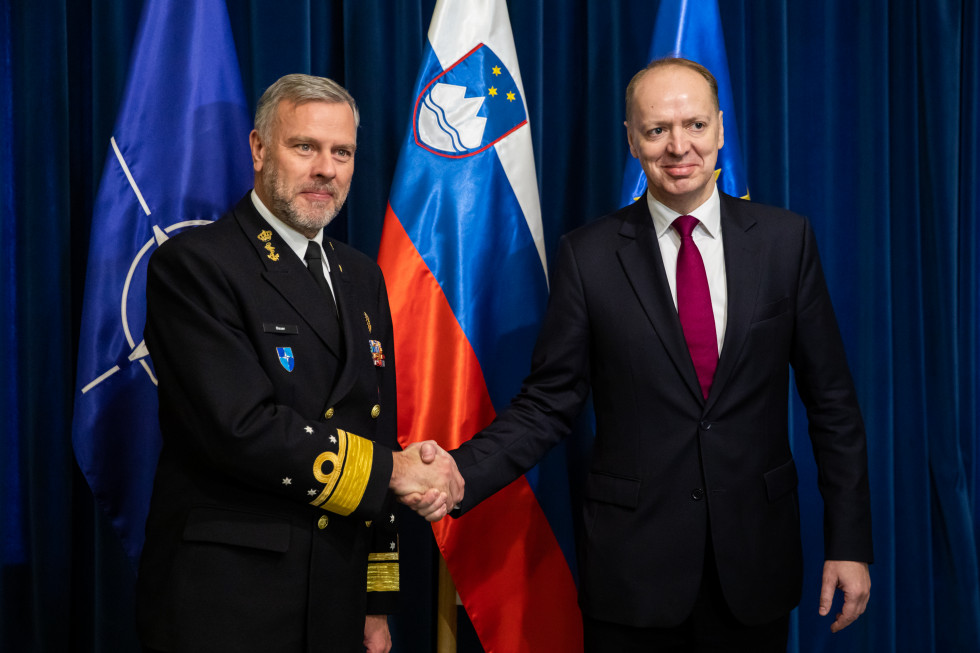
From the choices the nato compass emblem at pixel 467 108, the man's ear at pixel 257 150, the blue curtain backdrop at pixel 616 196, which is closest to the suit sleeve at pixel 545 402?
the nato compass emblem at pixel 467 108

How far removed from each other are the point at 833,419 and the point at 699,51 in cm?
120

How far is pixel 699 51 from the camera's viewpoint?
253 centimetres

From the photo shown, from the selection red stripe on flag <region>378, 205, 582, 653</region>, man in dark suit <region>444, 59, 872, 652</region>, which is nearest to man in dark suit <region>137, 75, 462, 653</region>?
man in dark suit <region>444, 59, 872, 652</region>

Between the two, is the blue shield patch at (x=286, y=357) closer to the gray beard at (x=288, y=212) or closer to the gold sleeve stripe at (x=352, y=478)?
the gold sleeve stripe at (x=352, y=478)

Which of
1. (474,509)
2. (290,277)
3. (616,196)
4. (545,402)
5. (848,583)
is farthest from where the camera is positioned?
(616,196)

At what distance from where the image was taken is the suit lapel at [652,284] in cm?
179

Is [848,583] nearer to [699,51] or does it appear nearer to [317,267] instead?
[317,267]

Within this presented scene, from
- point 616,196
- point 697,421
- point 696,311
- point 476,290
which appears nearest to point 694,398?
point 697,421

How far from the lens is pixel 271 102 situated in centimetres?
190

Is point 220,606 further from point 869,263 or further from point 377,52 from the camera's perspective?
point 869,263

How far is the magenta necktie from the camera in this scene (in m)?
1.82

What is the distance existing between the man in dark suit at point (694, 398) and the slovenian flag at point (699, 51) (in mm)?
511

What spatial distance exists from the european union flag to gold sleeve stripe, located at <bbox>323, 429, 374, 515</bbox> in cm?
80

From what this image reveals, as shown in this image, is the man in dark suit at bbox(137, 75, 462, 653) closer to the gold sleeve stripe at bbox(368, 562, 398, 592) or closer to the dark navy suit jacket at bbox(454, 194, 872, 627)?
the gold sleeve stripe at bbox(368, 562, 398, 592)
